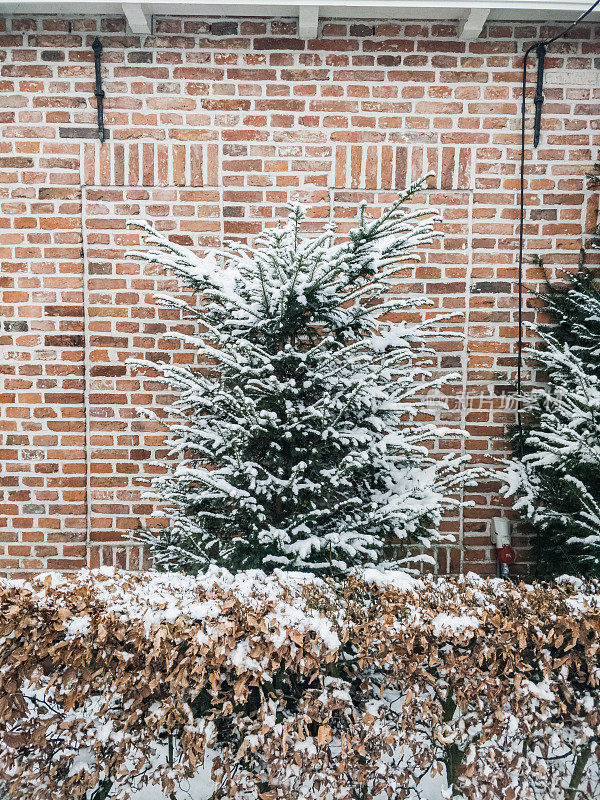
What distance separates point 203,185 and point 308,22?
1012 mm

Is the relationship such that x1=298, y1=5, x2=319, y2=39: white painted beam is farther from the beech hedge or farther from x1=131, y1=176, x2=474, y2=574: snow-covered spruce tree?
the beech hedge

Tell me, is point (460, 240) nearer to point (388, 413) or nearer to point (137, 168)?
point (388, 413)

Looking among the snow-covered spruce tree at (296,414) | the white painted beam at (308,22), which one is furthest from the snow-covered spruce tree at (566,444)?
the white painted beam at (308,22)

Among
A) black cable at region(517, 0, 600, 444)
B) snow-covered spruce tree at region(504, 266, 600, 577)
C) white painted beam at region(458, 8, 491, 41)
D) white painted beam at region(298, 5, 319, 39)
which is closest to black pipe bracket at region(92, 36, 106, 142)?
white painted beam at region(298, 5, 319, 39)

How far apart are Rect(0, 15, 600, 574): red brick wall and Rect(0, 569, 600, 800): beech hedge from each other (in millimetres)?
1353

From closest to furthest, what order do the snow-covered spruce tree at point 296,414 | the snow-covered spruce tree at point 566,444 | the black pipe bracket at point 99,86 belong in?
the snow-covered spruce tree at point 296,414
the snow-covered spruce tree at point 566,444
the black pipe bracket at point 99,86

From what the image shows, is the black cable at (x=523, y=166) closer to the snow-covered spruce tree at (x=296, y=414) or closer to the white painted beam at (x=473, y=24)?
the white painted beam at (x=473, y=24)

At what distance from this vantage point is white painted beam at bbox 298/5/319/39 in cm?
277

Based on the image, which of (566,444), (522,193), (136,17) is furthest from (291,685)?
(136,17)

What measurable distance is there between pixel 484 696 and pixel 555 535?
1.18 metres

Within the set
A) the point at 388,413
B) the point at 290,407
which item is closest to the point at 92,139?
A: the point at 290,407

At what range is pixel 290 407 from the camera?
2.14 m

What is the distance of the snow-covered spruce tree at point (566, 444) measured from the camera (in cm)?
243

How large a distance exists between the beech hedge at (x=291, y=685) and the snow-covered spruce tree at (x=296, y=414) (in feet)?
1.44
